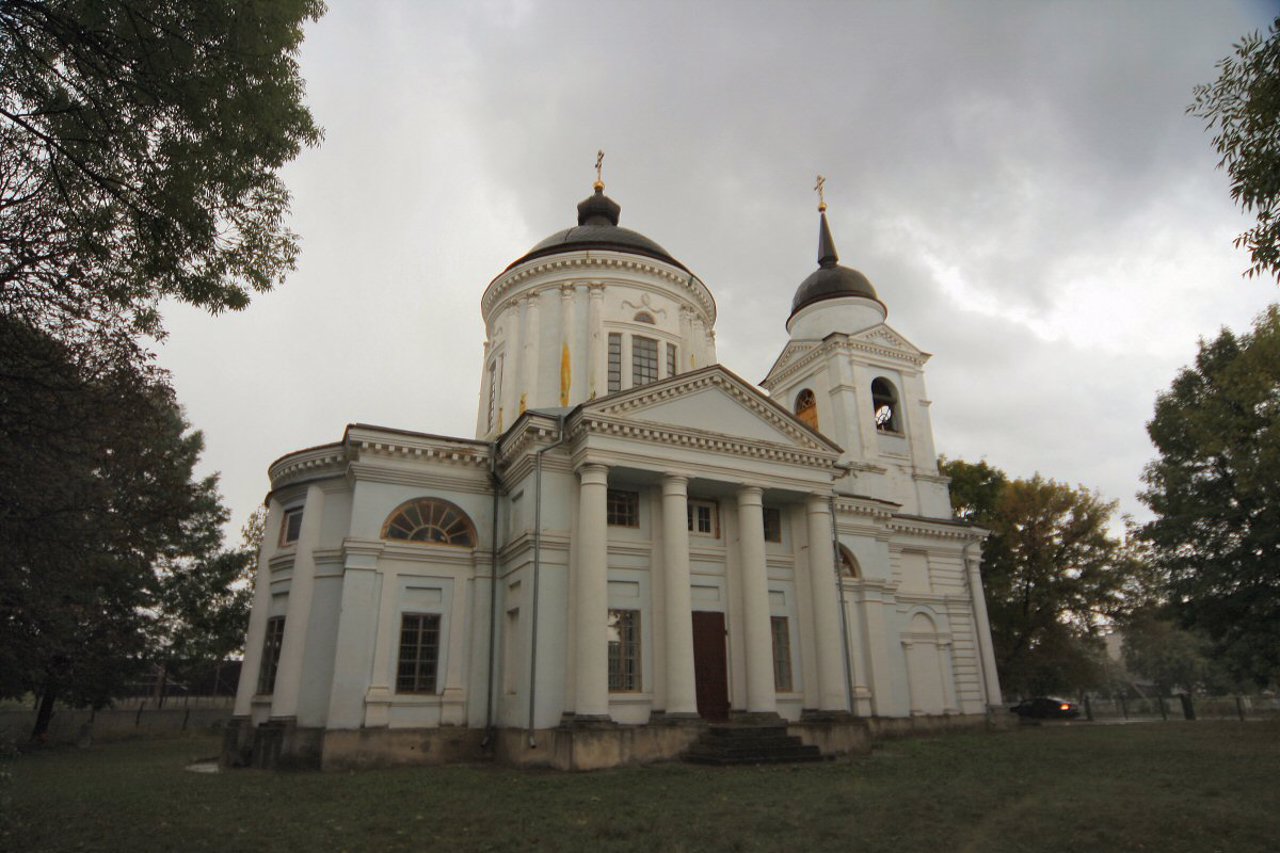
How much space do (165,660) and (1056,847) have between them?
31.8 metres

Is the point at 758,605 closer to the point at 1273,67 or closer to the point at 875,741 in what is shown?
the point at 875,741

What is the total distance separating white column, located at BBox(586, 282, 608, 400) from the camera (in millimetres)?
22922

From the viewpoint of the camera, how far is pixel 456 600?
18.3 meters

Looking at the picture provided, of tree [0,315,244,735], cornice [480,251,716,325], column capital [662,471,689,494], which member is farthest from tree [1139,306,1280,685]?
tree [0,315,244,735]

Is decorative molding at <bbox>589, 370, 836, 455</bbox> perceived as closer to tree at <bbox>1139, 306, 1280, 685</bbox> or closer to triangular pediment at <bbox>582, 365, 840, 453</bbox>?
triangular pediment at <bbox>582, 365, 840, 453</bbox>

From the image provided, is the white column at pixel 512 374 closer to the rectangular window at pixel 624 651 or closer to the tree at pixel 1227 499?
the rectangular window at pixel 624 651

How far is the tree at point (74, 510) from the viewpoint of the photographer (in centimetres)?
938

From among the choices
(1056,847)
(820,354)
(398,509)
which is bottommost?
(1056,847)

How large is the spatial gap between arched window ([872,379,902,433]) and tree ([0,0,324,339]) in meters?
24.6

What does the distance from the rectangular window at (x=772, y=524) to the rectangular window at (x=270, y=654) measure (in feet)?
42.6

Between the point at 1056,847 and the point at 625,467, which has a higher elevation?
the point at 625,467

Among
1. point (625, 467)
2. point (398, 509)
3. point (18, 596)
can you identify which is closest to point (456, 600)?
point (398, 509)

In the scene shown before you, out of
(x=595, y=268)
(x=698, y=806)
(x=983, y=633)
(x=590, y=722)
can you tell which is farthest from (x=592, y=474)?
(x=983, y=633)

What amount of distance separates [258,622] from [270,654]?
1040 millimetres
